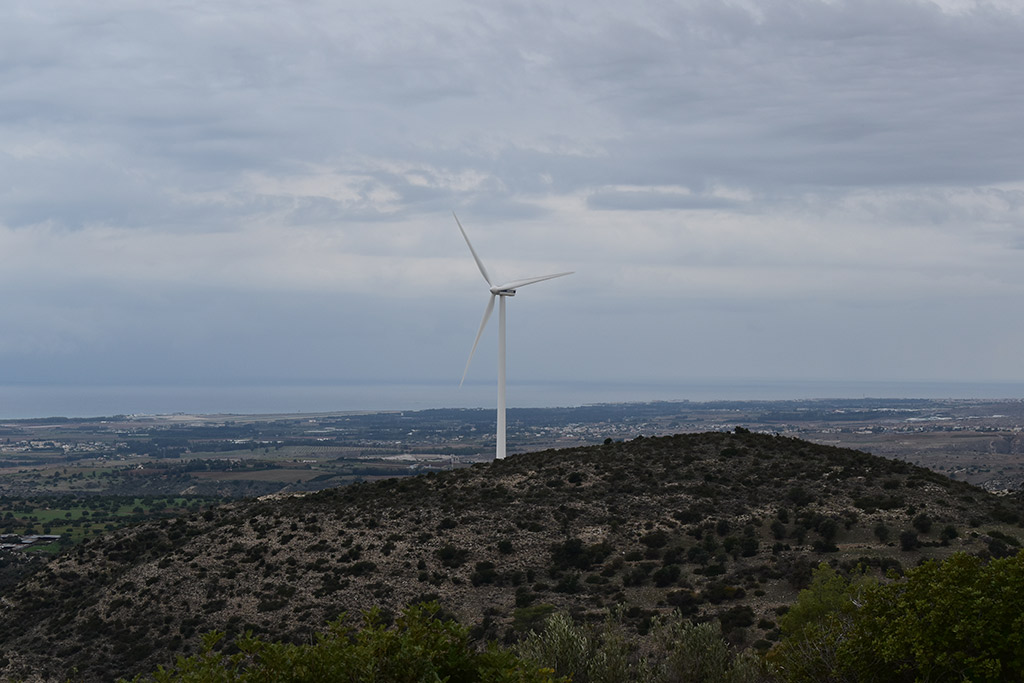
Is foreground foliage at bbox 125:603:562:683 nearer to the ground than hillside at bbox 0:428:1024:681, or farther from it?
farther from it

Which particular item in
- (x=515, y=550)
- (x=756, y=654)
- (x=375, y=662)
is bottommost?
(x=756, y=654)

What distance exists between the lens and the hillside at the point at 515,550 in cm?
3988

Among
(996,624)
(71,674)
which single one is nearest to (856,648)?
(996,624)

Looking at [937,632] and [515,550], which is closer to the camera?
[937,632]

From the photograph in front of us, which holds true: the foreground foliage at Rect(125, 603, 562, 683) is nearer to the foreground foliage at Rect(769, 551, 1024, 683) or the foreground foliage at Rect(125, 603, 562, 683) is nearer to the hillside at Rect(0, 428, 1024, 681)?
the foreground foliage at Rect(769, 551, 1024, 683)

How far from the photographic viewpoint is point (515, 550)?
1812 inches

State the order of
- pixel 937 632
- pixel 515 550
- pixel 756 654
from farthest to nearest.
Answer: pixel 515 550, pixel 756 654, pixel 937 632

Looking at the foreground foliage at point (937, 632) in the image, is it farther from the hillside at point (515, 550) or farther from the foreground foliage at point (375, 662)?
the hillside at point (515, 550)

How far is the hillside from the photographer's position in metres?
39.9

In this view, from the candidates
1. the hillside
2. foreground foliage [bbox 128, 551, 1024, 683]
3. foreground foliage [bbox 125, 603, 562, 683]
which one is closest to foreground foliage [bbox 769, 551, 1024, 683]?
foreground foliage [bbox 128, 551, 1024, 683]

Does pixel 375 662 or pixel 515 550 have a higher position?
pixel 375 662

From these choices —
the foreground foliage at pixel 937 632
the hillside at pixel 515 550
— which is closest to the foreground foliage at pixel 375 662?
the foreground foliage at pixel 937 632

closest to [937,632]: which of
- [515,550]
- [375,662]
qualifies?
[375,662]

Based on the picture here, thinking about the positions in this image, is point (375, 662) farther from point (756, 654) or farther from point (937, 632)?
point (756, 654)
